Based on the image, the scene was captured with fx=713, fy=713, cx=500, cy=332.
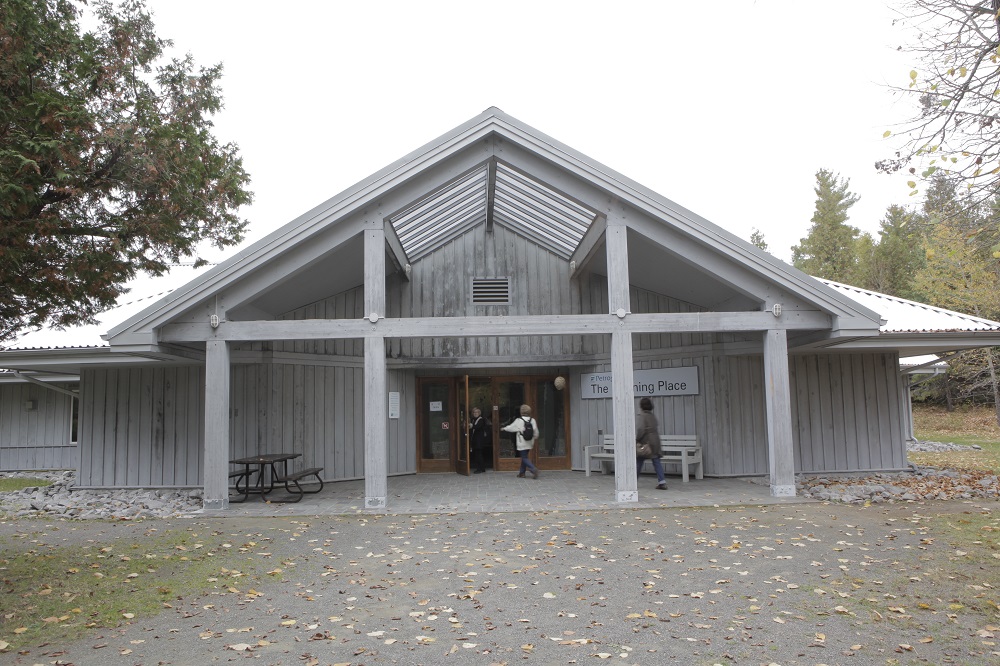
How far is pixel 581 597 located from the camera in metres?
5.98

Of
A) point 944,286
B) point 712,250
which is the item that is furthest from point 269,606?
point 944,286

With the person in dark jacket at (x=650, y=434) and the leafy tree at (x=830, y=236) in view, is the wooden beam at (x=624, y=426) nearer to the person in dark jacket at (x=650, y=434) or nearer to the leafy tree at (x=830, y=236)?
the person in dark jacket at (x=650, y=434)

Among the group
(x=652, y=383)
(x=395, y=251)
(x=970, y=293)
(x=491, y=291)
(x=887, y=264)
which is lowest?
(x=652, y=383)

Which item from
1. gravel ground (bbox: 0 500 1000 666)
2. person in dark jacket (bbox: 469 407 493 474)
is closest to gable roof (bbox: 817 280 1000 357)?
gravel ground (bbox: 0 500 1000 666)

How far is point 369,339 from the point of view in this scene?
1083 cm

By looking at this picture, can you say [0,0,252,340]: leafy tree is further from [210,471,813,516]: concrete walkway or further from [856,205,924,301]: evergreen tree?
[856,205,924,301]: evergreen tree

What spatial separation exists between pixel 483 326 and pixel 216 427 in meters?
4.27

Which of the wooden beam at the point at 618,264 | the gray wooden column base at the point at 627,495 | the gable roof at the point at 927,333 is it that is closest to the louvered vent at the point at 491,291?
the wooden beam at the point at 618,264

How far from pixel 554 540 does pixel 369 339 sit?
14.2 ft

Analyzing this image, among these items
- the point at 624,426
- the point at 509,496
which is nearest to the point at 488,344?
the point at 509,496

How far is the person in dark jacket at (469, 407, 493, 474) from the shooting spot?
1545 centimetres

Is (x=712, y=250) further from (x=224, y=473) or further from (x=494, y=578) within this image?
(x=224, y=473)

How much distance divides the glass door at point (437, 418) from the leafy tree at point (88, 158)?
25.1ft

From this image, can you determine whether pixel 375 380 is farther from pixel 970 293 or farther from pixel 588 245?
pixel 970 293
